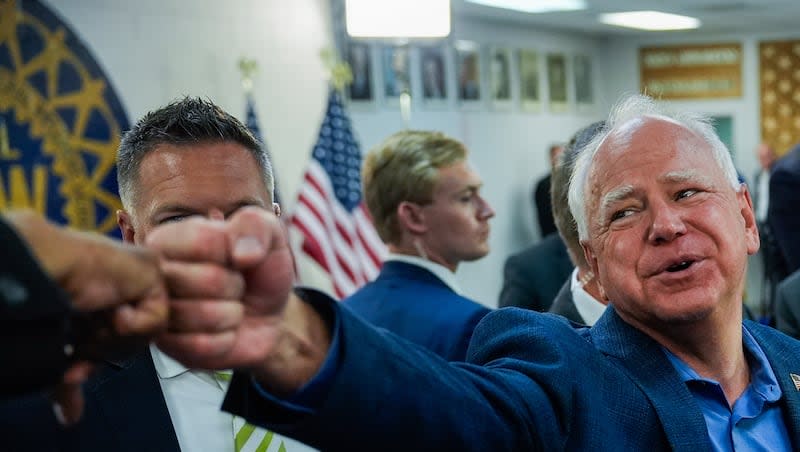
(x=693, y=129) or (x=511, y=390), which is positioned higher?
(x=693, y=129)

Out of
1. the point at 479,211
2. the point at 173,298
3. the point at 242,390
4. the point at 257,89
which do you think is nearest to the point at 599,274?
the point at 242,390

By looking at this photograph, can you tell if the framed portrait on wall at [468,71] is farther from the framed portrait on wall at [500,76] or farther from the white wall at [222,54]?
the white wall at [222,54]

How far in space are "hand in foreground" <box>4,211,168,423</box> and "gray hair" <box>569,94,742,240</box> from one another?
42.6 inches

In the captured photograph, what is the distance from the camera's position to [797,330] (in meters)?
3.41

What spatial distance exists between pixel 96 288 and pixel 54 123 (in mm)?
5325

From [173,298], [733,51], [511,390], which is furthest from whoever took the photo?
[733,51]

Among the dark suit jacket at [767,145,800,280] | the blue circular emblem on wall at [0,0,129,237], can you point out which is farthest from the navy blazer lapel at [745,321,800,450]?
the blue circular emblem on wall at [0,0,129,237]

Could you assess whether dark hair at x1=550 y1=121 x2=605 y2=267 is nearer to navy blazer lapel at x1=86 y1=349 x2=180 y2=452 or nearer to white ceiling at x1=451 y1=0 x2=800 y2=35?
navy blazer lapel at x1=86 y1=349 x2=180 y2=452

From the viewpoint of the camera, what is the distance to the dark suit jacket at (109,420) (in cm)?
168

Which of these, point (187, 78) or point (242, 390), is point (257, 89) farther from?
point (242, 390)

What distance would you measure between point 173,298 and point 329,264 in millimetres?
5999

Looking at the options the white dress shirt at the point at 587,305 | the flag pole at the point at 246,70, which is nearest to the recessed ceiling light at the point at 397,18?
the flag pole at the point at 246,70

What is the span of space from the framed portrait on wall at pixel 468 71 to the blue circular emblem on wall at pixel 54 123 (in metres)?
5.22

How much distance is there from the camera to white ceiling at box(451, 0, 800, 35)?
442 inches
